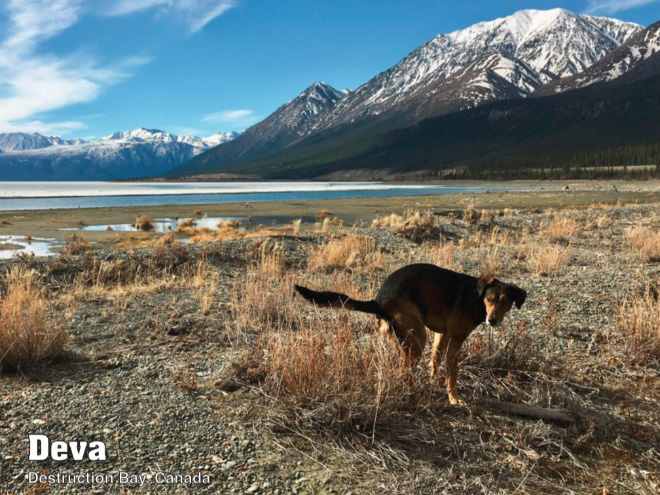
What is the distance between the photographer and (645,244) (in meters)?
13.4

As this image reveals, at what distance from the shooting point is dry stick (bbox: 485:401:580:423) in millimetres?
4238

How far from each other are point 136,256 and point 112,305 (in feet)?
19.1

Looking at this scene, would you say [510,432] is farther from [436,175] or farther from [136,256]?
[436,175]

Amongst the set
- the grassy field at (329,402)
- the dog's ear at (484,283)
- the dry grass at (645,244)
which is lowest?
the grassy field at (329,402)

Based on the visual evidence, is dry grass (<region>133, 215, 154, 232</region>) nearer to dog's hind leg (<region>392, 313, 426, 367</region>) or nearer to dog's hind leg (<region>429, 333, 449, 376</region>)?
dog's hind leg (<region>429, 333, 449, 376</region>)

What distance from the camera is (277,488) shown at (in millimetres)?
3355

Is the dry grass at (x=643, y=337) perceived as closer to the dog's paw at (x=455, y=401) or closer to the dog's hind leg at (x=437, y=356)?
the dog's paw at (x=455, y=401)

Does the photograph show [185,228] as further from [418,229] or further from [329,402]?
[329,402]

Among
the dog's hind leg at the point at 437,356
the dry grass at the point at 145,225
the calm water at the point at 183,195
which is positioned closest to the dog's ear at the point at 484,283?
the dog's hind leg at the point at 437,356

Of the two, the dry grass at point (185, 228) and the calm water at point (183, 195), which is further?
the calm water at point (183, 195)

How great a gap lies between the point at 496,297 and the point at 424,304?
63 cm

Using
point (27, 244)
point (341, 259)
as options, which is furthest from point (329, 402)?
point (27, 244)

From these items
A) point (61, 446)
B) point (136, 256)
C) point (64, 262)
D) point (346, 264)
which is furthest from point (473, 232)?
point (61, 446)

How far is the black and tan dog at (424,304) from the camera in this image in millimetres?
4043
